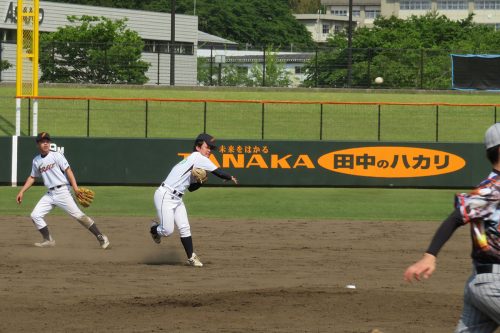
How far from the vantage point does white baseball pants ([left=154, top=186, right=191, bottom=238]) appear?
13562mm

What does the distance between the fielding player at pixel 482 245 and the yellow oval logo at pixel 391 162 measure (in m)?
21.1

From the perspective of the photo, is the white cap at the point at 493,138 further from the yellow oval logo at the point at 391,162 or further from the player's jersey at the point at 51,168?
the yellow oval logo at the point at 391,162

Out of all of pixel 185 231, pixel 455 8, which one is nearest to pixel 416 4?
pixel 455 8

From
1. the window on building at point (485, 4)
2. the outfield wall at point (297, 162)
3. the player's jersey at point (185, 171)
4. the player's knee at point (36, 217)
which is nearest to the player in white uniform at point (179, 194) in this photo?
the player's jersey at point (185, 171)

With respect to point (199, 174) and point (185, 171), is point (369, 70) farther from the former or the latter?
point (199, 174)

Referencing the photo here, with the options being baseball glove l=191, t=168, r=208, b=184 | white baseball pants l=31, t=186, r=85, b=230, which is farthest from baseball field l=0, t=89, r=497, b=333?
baseball glove l=191, t=168, r=208, b=184

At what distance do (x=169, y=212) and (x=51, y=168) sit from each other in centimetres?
263

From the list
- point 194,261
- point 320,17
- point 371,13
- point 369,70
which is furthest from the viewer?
point 371,13

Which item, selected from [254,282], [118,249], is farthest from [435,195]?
[254,282]

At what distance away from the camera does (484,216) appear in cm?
612

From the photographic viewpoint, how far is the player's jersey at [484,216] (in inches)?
239

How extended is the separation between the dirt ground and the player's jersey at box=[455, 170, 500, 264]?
338cm

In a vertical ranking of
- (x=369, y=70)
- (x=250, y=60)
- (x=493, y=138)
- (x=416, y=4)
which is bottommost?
(x=493, y=138)

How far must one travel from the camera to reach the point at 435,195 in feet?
85.5
